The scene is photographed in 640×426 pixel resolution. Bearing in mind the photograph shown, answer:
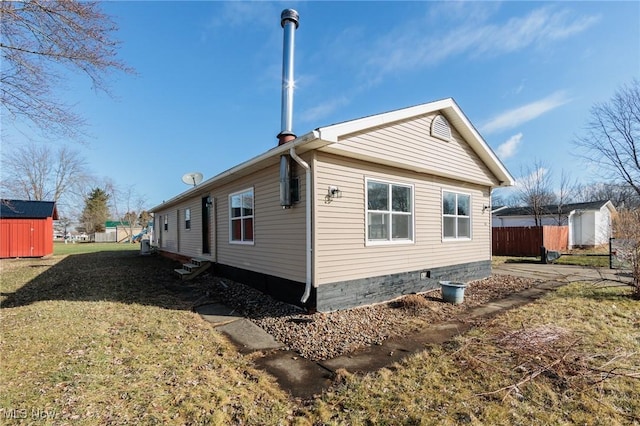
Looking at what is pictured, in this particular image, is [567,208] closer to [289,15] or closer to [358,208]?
[358,208]

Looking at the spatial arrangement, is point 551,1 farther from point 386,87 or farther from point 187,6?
point 187,6

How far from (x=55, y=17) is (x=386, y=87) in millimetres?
9576

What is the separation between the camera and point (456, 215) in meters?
9.09

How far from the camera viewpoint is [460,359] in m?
3.93

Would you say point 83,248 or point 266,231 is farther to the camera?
point 83,248

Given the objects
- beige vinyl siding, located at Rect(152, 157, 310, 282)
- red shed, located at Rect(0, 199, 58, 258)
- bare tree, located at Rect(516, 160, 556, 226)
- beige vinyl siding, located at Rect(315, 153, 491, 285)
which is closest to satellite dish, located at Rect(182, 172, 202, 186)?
beige vinyl siding, located at Rect(152, 157, 310, 282)

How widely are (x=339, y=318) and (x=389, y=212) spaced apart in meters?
2.82

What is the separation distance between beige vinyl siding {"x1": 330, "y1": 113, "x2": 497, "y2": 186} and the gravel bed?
129 inches

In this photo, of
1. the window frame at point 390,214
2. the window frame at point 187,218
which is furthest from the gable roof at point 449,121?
the window frame at point 187,218

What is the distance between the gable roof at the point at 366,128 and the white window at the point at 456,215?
1.61 meters

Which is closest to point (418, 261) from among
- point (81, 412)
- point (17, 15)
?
point (81, 412)

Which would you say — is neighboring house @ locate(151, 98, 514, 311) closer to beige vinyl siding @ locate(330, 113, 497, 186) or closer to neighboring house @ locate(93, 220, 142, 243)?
beige vinyl siding @ locate(330, 113, 497, 186)

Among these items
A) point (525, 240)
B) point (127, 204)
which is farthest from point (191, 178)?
point (127, 204)

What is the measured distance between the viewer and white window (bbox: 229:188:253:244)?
7.93 m
